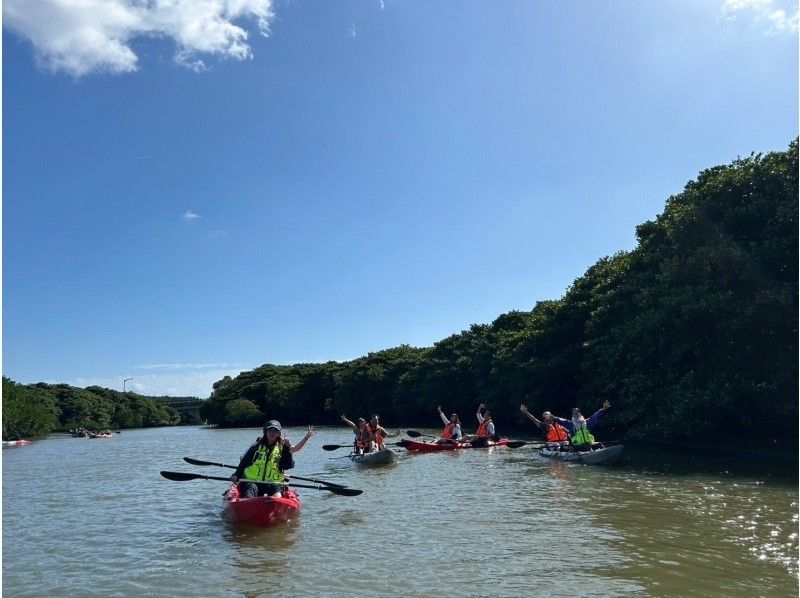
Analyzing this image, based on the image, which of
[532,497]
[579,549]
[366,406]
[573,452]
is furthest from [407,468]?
[366,406]

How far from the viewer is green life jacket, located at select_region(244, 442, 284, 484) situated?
1213 centimetres

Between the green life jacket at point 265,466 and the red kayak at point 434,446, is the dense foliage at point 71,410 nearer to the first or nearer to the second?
the red kayak at point 434,446

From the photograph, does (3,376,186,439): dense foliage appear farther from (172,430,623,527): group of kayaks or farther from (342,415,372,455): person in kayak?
(172,430,623,527): group of kayaks

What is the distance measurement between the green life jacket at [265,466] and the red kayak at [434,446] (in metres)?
14.5

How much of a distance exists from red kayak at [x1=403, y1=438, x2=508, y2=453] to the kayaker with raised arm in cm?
1444

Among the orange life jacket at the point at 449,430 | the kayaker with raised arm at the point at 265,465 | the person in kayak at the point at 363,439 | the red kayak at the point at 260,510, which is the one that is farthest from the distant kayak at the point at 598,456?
the red kayak at the point at 260,510

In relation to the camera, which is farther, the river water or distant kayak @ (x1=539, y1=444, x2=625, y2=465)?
distant kayak @ (x1=539, y1=444, x2=625, y2=465)

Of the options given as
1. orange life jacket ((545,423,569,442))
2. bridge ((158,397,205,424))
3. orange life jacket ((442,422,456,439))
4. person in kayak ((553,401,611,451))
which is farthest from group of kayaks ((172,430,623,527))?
bridge ((158,397,205,424))

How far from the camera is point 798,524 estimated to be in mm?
10266

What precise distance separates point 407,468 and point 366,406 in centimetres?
5336

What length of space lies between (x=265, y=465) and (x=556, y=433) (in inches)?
545

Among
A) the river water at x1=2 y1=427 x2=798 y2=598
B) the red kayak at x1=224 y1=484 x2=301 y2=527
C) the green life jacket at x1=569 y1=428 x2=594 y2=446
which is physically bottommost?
the river water at x1=2 y1=427 x2=798 y2=598

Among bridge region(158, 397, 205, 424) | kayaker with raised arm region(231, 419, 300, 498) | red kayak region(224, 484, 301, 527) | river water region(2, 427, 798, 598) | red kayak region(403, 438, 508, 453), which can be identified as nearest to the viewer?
river water region(2, 427, 798, 598)

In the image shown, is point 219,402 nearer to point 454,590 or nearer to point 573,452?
point 573,452
